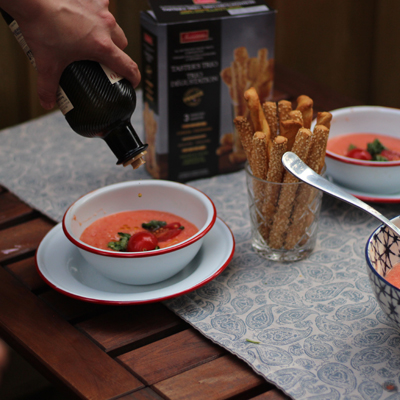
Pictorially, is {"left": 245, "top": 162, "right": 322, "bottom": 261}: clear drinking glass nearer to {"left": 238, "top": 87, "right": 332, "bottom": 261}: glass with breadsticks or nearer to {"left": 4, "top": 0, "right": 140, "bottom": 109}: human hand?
{"left": 238, "top": 87, "right": 332, "bottom": 261}: glass with breadsticks

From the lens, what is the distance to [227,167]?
4.12 feet

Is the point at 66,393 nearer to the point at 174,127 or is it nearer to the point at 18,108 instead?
the point at 174,127

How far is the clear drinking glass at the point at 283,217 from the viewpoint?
2.90ft

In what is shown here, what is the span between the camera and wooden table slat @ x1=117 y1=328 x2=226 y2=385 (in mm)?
688

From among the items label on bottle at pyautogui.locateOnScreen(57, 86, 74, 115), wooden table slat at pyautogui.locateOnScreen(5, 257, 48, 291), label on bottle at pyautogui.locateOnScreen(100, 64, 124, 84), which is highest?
label on bottle at pyautogui.locateOnScreen(100, 64, 124, 84)

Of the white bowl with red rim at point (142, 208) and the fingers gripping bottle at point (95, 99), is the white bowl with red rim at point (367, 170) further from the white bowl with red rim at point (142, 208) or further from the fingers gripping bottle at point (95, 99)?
the fingers gripping bottle at point (95, 99)

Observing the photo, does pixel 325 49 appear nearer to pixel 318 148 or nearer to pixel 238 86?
pixel 238 86

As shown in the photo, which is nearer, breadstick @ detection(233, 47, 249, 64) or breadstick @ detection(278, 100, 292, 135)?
breadstick @ detection(278, 100, 292, 135)

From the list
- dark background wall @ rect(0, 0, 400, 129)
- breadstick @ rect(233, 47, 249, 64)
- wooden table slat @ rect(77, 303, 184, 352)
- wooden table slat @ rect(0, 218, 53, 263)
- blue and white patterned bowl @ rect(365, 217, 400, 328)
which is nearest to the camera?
blue and white patterned bowl @ rect(365, 217, 400, 328)

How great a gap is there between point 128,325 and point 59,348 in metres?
0.10

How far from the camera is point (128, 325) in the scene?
2.57 ft

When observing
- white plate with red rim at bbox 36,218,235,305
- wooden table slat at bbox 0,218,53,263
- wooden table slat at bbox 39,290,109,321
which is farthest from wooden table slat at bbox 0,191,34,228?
wooden table slat at bbox 39,290,109,321

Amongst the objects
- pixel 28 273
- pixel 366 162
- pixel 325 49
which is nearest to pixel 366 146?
pixel 366 162

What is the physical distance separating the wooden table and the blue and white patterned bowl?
0.56 ft
